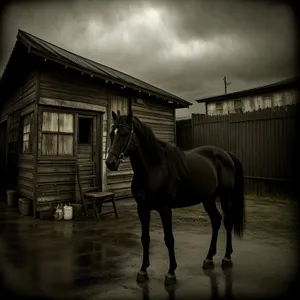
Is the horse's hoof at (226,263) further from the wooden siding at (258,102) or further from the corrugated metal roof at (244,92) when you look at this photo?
the wooden siding at (258,102)

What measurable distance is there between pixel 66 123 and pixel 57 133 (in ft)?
1.22

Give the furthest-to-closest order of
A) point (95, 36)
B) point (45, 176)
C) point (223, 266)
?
point (45, 176)
point (223, 266)
point (95, 36)

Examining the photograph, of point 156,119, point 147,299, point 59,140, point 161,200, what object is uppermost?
point 156,119

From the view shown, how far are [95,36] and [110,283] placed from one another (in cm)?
243

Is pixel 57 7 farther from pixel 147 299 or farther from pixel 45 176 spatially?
pixel 45 176

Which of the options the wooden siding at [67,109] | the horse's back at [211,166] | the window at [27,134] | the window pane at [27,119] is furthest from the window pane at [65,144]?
the horse's back at [211,166]

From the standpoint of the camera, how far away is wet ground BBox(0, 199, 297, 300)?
2656mm

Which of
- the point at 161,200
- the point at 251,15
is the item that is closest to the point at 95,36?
the point at 251,15

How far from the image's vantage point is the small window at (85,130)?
796 cm

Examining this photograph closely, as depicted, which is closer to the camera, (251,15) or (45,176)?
(251,15)

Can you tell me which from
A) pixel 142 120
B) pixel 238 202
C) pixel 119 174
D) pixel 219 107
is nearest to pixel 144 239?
pixel 238 202

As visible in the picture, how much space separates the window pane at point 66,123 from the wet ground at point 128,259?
2395 mm

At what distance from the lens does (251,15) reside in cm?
165

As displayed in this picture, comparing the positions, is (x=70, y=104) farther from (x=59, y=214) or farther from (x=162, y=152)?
(x=162, y=152)
